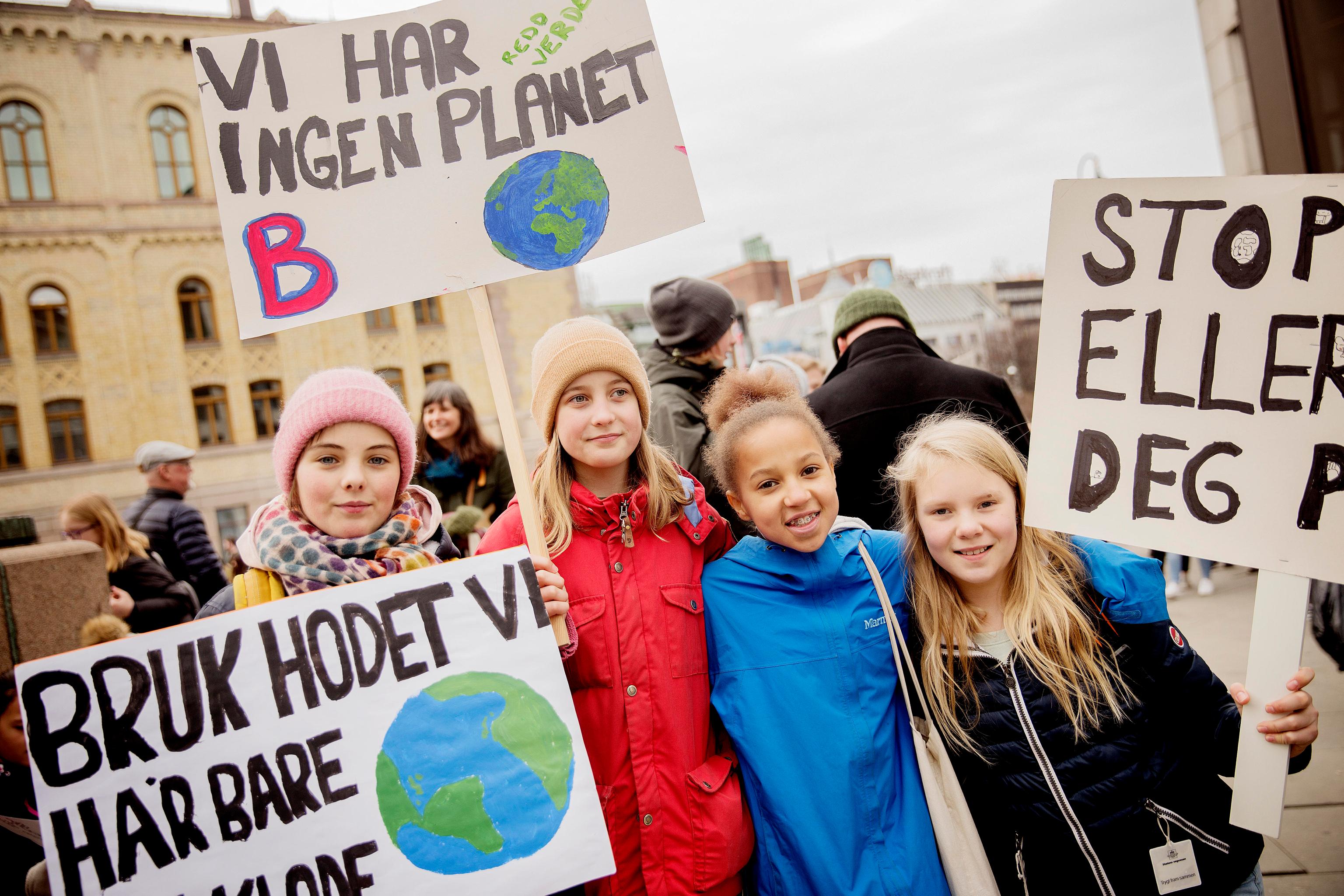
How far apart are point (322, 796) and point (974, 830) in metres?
1.33

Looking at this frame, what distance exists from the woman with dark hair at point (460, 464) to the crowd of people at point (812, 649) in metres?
2.24

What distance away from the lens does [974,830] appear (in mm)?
1705

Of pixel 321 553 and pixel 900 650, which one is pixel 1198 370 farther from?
pixel 321 553

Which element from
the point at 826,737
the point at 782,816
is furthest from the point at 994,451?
the point at 782,816

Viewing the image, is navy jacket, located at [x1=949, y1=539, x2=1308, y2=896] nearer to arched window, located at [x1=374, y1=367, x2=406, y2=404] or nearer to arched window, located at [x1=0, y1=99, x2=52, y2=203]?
arched window, located at [x1=374, y1=367, x2=406, y2=404]

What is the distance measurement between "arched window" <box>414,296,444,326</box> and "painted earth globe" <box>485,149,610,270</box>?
817 inches

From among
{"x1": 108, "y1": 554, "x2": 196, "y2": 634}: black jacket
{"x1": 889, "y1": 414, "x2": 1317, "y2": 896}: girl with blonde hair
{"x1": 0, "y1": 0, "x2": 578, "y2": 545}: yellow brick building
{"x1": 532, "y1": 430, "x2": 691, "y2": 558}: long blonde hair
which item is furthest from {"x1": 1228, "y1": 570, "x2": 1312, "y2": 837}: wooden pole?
{"x1": 0, "y1": 0, "x2": 578, "y2": 545}: yellow brick building

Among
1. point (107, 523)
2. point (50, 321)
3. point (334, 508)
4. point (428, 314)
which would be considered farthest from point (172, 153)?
point (334, 508)

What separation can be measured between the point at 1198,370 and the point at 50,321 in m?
23.4

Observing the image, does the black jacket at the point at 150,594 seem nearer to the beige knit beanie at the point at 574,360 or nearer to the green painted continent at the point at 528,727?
the beige knit beanie at the point at 574,360

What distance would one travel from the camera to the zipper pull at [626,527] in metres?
1.91

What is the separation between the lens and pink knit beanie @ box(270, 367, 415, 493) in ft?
5.65

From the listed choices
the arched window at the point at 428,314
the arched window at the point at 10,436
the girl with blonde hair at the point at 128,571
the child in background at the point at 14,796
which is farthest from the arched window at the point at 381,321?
the child in background at the point at 14,796

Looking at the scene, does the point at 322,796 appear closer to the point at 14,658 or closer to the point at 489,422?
the point at 14,658
